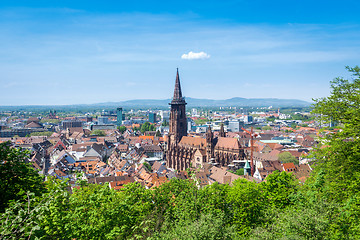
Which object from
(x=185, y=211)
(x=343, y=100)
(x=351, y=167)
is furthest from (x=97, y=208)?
(x=343, y=100)

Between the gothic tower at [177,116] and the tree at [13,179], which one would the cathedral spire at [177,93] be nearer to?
the gothic tower at [177,116]

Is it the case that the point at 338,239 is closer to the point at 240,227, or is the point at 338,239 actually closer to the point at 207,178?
the point at 240,227

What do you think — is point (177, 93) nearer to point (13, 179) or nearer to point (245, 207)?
point (245, 207)

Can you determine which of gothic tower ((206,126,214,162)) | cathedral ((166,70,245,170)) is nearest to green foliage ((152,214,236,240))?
cathedral ((166,70,245,170))

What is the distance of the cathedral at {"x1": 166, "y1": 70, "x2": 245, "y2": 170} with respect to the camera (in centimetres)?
8262

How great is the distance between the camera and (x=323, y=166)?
20.6 metres

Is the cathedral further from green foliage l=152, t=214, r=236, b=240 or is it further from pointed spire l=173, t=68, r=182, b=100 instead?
green foliage l=152, t=214, r=236, b=240

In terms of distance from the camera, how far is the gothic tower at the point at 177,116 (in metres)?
97.1

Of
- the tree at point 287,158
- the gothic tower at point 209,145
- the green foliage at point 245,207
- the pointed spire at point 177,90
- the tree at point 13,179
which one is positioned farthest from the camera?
the pointed spire at point 177,90

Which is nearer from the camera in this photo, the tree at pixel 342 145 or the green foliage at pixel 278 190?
the tree at pixel 342 145

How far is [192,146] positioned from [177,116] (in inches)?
446

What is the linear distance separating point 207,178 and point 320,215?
150 feet

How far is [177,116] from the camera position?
320 feet

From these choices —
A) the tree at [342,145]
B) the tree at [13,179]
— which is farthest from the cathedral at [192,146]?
the tree at [13,179]
